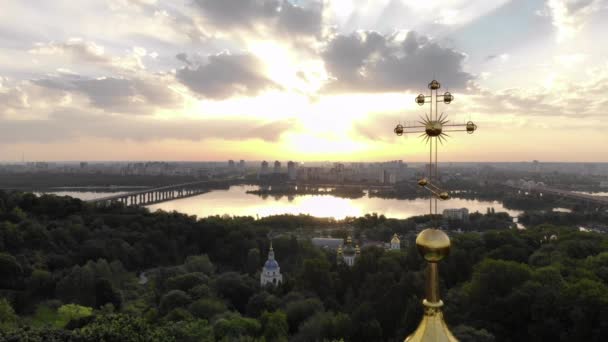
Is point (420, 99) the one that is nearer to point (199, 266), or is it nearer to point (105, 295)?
point (105, 295)

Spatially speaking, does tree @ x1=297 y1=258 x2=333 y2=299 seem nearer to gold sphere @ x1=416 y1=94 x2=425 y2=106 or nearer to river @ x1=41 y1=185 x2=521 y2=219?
gold sphere @ x1=416 y1=94 x2=425 y2=106

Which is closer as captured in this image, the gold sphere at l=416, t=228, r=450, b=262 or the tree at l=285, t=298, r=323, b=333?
the gold sphere at l=416, t=228, r=450, b=262

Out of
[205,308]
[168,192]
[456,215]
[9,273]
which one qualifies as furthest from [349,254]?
[168,192]

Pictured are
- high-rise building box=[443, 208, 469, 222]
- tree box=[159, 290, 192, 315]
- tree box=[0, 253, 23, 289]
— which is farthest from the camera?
high-rise building box=[443, 208, 469, 222]

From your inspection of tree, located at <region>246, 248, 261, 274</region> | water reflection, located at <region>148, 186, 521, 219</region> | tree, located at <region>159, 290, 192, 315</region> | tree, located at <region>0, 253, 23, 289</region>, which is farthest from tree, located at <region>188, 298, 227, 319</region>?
water reflection, located at <region>148, 186, 521, 219</region>

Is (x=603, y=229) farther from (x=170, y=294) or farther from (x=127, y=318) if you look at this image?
(x=127, y=318)

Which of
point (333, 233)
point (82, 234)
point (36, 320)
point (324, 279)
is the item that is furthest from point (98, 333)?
point (333, 233)
